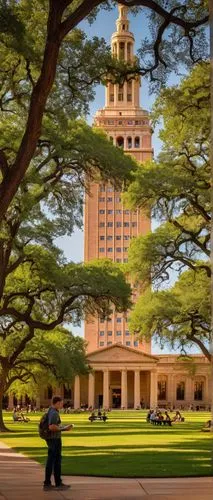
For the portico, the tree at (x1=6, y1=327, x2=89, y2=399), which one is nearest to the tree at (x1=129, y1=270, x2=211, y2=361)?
the tree at (x1=6, y1=327, x2=89, y2=399)

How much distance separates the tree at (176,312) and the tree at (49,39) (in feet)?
66.7

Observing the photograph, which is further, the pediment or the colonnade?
the pediment

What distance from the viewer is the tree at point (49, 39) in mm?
11695

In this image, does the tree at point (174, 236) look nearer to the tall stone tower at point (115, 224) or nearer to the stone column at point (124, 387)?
the stone column at point (124, 387)

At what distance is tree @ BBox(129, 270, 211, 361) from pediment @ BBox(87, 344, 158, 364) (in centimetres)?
8917

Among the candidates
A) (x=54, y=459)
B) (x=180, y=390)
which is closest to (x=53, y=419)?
(x=54, y=459)

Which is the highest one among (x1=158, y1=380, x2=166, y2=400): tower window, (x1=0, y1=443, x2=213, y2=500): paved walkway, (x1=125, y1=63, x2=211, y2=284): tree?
(x1=125, y1=63, x2=211, y2=284): tree

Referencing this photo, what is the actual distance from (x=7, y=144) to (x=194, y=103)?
29.0 feet

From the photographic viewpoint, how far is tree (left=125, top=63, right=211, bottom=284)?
32.8 m

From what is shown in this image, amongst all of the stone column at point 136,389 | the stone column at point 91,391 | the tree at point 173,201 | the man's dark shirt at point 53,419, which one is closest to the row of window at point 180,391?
the stone column at point 136,389

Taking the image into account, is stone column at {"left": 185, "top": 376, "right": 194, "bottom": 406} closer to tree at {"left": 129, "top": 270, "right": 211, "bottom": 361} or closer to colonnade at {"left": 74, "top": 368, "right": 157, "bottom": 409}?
colonnade at {"left": 74, "top": 368, "right": 157, "bottom": 409}

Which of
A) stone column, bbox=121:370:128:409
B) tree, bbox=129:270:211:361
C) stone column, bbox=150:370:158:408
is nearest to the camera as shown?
tree, bbox=129:270:211:361

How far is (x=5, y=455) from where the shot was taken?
21281 mm

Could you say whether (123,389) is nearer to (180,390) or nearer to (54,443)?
(180,390)
